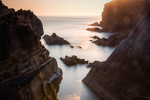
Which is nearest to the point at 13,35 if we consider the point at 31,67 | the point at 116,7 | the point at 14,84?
the point at 31,67

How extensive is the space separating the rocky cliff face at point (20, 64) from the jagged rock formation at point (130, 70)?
7934 mm

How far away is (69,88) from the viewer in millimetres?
19094

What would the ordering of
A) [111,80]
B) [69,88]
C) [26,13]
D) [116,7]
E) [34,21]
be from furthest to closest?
1. [116,7]
2. [69,88]
3. [111,80]
4. [34,21]
5. [26,13]

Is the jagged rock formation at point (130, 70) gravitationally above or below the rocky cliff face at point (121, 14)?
below

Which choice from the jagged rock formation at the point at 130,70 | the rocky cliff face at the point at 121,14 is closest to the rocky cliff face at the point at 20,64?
the jagged rock formation at the point at 130,70

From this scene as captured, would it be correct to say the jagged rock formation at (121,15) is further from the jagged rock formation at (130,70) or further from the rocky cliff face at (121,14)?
the jagged rock formation at (130,70)

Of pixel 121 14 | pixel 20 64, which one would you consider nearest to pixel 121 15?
pixel 121 14

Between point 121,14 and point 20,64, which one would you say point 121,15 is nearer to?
point 121,14

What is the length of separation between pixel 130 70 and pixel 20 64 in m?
11.1

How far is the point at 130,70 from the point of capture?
13836 millimetres

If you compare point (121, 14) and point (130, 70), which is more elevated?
point (121, 14)

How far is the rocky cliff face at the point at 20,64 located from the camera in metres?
8.13

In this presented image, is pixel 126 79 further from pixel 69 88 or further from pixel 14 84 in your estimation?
pixel 14 84

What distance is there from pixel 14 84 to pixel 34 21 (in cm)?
601
